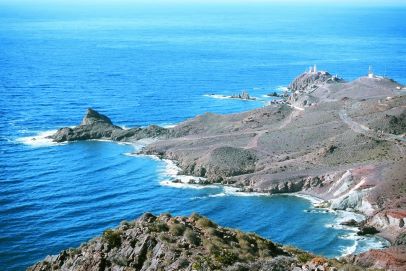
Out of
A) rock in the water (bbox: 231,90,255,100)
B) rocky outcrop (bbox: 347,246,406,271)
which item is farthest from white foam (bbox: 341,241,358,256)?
rock in the water (bbox: 231,90,255,100)

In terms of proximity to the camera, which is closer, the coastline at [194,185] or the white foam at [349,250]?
the white foam at [349,250]

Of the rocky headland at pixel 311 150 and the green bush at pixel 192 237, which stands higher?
the green bush at pixel 192 237

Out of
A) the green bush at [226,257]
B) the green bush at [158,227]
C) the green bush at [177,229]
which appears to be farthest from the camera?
the green bush at [158,227]

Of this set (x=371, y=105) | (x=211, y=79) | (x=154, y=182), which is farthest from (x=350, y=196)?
(x=211, y=79)

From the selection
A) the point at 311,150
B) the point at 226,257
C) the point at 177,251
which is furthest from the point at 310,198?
the point at 226,257

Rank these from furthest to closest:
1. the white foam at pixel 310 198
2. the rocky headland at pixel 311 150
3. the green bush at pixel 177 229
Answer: the white foam at pixel 310 198 < the rocky headland at pixel 311 150 < the green bush at pixel 177 229

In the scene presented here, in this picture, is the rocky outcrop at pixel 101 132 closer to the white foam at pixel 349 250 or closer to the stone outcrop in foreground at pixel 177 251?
the white foam at pixel 349 250

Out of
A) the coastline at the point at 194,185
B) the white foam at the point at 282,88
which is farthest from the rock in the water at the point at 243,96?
the coastline at the point at 194,185

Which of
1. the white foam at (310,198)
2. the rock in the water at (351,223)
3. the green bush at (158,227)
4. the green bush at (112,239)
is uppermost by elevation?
the green bush at (158,227)

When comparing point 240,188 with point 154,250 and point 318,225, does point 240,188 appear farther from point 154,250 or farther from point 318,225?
point 154,250
